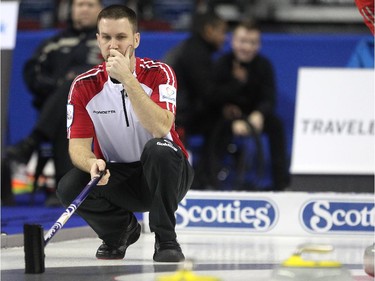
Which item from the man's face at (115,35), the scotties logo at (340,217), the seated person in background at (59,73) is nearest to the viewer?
the man's face at (115,35)

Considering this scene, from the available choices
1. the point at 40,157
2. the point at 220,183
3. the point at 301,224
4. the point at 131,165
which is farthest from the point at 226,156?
the point at 131,165

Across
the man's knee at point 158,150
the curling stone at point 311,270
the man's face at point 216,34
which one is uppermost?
the man's face at point 216,34

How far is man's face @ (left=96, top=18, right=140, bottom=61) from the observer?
489 centimetres

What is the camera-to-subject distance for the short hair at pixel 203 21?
29.0 feet

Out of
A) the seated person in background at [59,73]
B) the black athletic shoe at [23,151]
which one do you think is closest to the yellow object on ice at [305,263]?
the seated person in background at [59,73]

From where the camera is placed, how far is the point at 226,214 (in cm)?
652

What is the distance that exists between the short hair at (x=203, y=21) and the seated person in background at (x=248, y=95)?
0.68 feet

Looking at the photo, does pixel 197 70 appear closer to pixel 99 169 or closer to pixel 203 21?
pixel 203 21

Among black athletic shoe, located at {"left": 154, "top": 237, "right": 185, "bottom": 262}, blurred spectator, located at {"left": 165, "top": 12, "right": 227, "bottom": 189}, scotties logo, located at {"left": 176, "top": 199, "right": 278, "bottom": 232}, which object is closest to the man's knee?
black athletic shoe, located at {"left": 154, "top": 237, "right": 185, "bottom": 262}

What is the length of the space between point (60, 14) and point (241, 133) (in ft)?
17.8

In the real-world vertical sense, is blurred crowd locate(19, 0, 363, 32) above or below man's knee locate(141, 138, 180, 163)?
above

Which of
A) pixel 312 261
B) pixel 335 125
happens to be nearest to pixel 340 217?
pixel 335 125

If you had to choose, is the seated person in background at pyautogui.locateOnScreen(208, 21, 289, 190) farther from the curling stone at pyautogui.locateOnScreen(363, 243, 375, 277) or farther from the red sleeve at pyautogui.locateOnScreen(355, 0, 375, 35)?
the curling stone at pyautogui.locateOnScreen(363, 243, 375, 277)

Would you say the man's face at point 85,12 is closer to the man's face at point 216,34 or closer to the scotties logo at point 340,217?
the man's face at point 216,34
